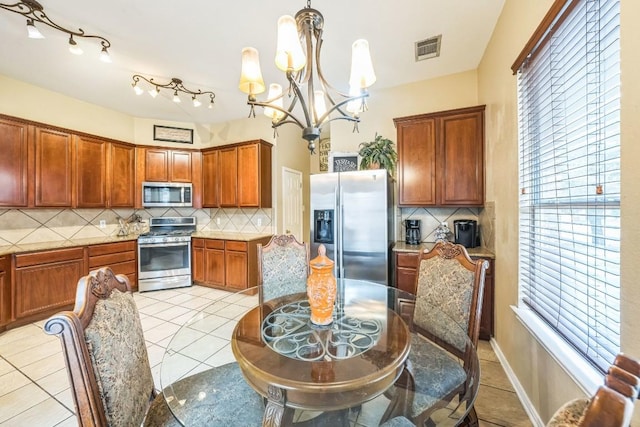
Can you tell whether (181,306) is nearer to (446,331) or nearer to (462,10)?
(446,331)

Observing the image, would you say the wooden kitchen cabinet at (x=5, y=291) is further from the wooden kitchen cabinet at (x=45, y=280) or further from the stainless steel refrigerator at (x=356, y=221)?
the stainless steel refrigerator at (x=356, y=221)

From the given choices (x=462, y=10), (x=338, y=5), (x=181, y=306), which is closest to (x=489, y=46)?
(x=462, y=10)

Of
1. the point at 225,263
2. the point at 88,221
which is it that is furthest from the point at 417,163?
the point at 88,221

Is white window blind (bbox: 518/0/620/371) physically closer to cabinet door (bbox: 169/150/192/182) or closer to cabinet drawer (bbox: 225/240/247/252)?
cabinet drawer (bbox: 225/240/247/252)

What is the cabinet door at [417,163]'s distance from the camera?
2826 millimetres

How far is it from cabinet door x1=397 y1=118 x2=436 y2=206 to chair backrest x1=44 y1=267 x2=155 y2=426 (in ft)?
8.75

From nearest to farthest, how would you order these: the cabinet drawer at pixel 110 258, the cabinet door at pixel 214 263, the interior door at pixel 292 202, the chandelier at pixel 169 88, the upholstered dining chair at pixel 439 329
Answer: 1. the upholstered dining chair at pixel 439 329
2. the chandelier at pixel 169 88
3. the cabinet drawer at pixel 110 258
4. the cabinet door at pixel 214 263
5. the interior door at pixel 292 202

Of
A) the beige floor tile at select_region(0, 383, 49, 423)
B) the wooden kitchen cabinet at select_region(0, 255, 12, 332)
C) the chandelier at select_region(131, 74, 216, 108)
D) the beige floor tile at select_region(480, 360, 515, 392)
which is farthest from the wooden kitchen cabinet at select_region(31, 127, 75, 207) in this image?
the beige floor tile at select_region(480, 360, 515, 392)

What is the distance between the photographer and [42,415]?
5.39ft

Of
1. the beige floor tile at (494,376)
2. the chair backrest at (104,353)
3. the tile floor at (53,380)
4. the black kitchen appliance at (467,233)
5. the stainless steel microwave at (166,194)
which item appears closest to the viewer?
the chair backrest at (104,353)

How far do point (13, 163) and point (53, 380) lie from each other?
2.55 metres

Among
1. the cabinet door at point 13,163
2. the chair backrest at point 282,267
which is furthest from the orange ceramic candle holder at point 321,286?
the cabinet door at point 13,163

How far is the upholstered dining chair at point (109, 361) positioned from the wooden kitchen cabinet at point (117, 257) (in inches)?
124

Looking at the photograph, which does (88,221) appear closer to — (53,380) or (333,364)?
(53,380)
